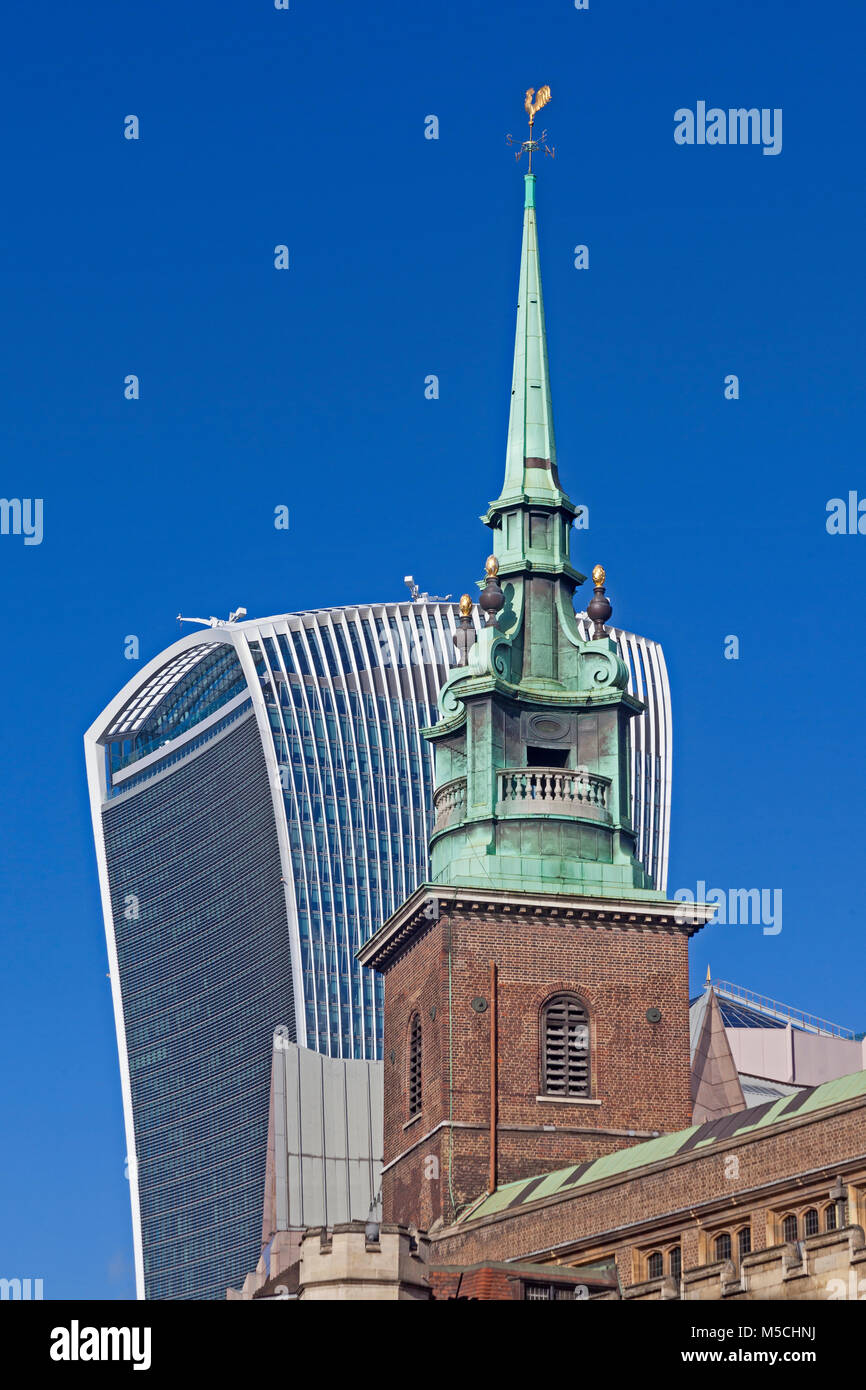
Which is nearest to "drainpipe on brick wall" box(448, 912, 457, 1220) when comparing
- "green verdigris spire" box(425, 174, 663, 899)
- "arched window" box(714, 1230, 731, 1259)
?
"green verdigris spire" box(425, 174, 663, 899)

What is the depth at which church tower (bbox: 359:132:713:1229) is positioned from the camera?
78.9 meters

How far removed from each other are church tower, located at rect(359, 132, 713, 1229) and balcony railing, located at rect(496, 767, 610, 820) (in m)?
0.07

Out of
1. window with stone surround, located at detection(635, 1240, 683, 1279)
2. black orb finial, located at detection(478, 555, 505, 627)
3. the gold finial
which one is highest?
the gold finial

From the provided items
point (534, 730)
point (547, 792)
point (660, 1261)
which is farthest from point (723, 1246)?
point (534, 730)

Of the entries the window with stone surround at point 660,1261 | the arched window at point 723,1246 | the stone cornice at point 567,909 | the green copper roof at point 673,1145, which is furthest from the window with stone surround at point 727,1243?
the stone cornice at point 567,909

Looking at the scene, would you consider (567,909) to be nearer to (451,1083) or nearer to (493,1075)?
(493,1075)

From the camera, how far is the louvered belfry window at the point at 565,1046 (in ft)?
261

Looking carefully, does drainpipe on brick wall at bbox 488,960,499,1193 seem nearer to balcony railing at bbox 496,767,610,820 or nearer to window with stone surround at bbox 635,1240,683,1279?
balcony railing at bbox 496,767,610,820
